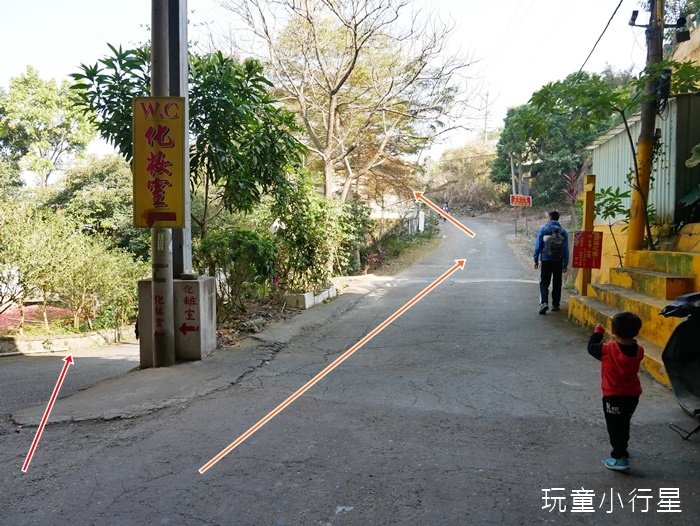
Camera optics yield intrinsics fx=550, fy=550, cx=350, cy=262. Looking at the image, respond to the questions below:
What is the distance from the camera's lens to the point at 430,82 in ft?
60.6

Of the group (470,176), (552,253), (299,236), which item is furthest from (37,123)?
(470,176)

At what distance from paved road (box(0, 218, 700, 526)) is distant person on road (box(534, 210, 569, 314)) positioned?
9.16 feet

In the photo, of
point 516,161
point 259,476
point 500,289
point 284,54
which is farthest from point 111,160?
point 516,161

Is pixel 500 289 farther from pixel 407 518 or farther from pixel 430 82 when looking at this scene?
pixel 407 518

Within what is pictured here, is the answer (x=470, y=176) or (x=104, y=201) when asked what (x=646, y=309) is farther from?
(x=470, y=176)

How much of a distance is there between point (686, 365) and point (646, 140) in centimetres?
519

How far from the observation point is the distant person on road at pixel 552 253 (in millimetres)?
9383

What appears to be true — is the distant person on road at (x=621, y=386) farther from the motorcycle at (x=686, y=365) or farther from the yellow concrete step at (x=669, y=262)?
the yellow concrete step at (x=669, y=262)

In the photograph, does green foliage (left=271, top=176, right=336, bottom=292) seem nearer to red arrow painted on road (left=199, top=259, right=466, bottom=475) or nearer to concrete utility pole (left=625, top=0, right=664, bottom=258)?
red arrow painted on road (left=199, top=259, right=466, bottom=475)

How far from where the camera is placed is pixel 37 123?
2905 cm

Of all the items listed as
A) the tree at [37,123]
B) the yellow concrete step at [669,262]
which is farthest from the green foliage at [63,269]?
the tree at [37,123]

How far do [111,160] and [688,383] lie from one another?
23.0 meters

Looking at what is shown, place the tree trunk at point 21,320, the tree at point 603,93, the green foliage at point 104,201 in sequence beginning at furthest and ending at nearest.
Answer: the green foliage at point 104,201, the tree trunk at point 21,320, the tree at point 603,93

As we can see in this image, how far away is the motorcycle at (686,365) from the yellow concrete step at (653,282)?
98.6 inches
